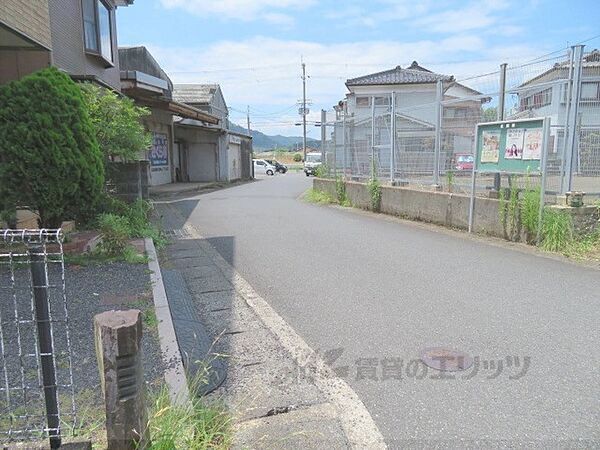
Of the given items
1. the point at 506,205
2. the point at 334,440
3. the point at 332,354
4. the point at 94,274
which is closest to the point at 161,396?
the point at 334,440

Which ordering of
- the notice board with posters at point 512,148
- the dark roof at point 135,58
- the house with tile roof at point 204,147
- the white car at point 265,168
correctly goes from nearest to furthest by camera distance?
1. the notice board with posters at point 512,148
2. the dark roof at point 135,58
3. the house with tile roof at point 204,147
4. the white car at point 265,168

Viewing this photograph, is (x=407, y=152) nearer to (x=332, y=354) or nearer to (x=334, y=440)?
(x=332, y=354)

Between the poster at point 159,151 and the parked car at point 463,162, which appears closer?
the parked car at point 463,162

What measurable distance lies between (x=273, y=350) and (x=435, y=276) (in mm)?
2910

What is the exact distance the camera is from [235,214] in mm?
12836

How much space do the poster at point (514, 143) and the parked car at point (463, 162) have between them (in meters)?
1.53

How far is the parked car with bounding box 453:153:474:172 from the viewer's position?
31.8ft

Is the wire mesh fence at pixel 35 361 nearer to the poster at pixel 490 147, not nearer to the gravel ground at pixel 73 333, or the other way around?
the gravel ground at pixel 73 333

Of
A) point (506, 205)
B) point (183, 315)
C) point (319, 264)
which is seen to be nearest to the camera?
point (183, 315)

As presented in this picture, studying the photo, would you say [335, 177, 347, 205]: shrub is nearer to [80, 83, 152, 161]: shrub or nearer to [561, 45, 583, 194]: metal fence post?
[80, 83, 152, 161]: shrub

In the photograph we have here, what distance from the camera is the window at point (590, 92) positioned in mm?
7625

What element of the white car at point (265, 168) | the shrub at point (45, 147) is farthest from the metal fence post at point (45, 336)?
the white car at point (265, 168)

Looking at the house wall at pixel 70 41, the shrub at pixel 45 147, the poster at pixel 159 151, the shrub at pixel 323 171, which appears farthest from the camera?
the poster at pixel 159 151

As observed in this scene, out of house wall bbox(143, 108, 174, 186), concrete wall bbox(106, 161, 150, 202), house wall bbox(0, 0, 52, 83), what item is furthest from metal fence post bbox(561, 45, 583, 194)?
house wall bbox(143, 108, 174, 186)
